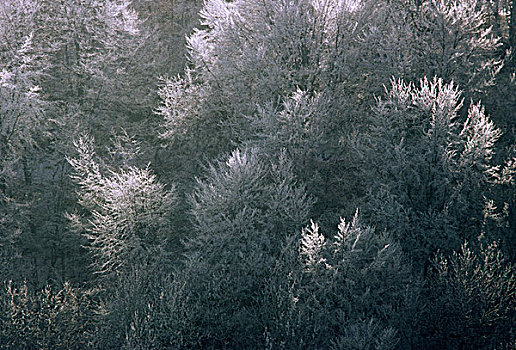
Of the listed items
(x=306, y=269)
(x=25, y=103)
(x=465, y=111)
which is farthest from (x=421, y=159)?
(x=25, y=103)

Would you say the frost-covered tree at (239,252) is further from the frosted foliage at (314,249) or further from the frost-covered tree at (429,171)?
the frost-covered tree at (429,171)

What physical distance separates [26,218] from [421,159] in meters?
15.7

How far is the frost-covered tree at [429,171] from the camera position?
1698cm

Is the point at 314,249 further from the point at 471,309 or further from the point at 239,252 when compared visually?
the point at 471,309

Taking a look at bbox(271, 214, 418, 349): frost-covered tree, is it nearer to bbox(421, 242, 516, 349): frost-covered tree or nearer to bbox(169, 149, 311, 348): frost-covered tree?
bbox(421, 242, 516, 349): frost-covered tree

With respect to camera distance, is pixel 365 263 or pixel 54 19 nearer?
pixel 365 263

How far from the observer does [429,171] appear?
17.5m

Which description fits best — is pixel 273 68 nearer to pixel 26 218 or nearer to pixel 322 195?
pixel 322 195

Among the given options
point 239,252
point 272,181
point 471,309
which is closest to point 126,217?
point 239,252

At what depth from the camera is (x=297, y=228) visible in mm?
17562

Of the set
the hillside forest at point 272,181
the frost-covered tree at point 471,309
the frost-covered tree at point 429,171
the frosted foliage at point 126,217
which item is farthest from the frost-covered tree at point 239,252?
the frost-covered tree at point 471,309

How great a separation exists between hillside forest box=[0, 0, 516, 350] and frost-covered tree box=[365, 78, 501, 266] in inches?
3.0

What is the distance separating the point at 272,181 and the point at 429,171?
18.3ft

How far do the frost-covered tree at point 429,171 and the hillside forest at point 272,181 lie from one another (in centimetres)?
8
